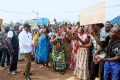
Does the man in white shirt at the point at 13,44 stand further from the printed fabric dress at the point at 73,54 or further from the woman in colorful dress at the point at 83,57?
the woman in colorful dress at the point at 83,57

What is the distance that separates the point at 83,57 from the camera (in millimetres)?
8211

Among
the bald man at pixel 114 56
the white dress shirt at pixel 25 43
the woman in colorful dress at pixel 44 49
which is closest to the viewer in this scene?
the bald man at pixel 114 56

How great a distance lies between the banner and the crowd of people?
25 cm

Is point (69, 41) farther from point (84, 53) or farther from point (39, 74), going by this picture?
point (84, 53)

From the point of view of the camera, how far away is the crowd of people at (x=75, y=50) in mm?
5664

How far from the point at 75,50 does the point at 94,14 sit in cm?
376

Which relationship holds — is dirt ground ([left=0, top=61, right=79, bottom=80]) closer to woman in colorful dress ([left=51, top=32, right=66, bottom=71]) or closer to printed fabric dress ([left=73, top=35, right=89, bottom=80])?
woman in colorful dress ([left=51, top=32, right=66, bottom=71])

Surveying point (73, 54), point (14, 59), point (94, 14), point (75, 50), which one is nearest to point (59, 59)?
point (73, 54)

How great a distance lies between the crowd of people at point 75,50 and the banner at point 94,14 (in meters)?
0.25

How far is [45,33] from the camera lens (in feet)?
34.2

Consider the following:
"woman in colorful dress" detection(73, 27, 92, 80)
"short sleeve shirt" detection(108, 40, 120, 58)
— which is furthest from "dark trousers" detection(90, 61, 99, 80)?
"short sleeve shirt" detection(108, 40, 120, 58)

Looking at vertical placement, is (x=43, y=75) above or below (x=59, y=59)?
below

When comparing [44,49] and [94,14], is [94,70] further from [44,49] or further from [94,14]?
[44,49]

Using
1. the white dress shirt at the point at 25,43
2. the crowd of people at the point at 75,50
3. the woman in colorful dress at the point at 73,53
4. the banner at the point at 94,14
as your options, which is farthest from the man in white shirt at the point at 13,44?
the banner at the point at 94,14
